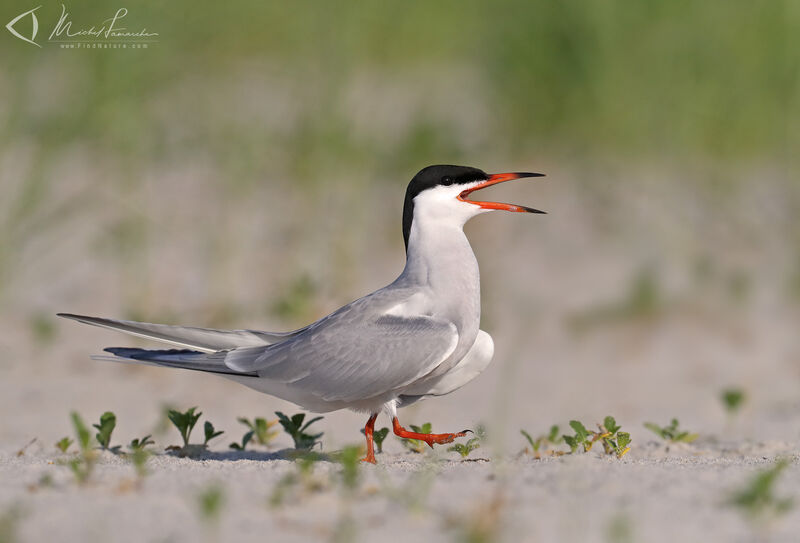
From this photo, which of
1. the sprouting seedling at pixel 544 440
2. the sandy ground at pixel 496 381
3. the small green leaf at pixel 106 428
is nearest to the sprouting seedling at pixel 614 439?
the sandy ground at pixel 496 381

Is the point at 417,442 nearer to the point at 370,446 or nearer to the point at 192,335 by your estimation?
the point at 370,446

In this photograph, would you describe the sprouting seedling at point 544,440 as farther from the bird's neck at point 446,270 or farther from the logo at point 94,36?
the logo at point 94,36

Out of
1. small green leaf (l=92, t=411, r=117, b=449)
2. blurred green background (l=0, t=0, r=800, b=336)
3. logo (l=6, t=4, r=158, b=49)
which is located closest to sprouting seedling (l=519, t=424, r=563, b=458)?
small green leaf (l=92, t=411, r=117, b=449)

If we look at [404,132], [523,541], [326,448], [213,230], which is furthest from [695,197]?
[523,541]

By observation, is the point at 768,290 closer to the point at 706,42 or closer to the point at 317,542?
the point at 706,42

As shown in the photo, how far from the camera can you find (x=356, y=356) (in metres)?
3.26

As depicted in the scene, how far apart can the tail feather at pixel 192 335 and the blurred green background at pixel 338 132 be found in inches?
83.6

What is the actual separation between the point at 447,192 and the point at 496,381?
2187mm

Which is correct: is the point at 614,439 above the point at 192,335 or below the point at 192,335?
below

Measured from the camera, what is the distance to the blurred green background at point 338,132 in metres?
5.89

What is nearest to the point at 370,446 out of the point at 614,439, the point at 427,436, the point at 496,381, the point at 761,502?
the point at 427,436

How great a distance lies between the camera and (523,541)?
81.7 inches

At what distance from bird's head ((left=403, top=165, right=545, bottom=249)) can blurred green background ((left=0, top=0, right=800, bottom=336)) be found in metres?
2.22

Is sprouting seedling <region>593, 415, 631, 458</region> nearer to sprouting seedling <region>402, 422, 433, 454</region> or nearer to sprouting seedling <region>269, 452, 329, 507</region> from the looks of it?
sprouting seedling <region>402, 422, 433, 454</region>
